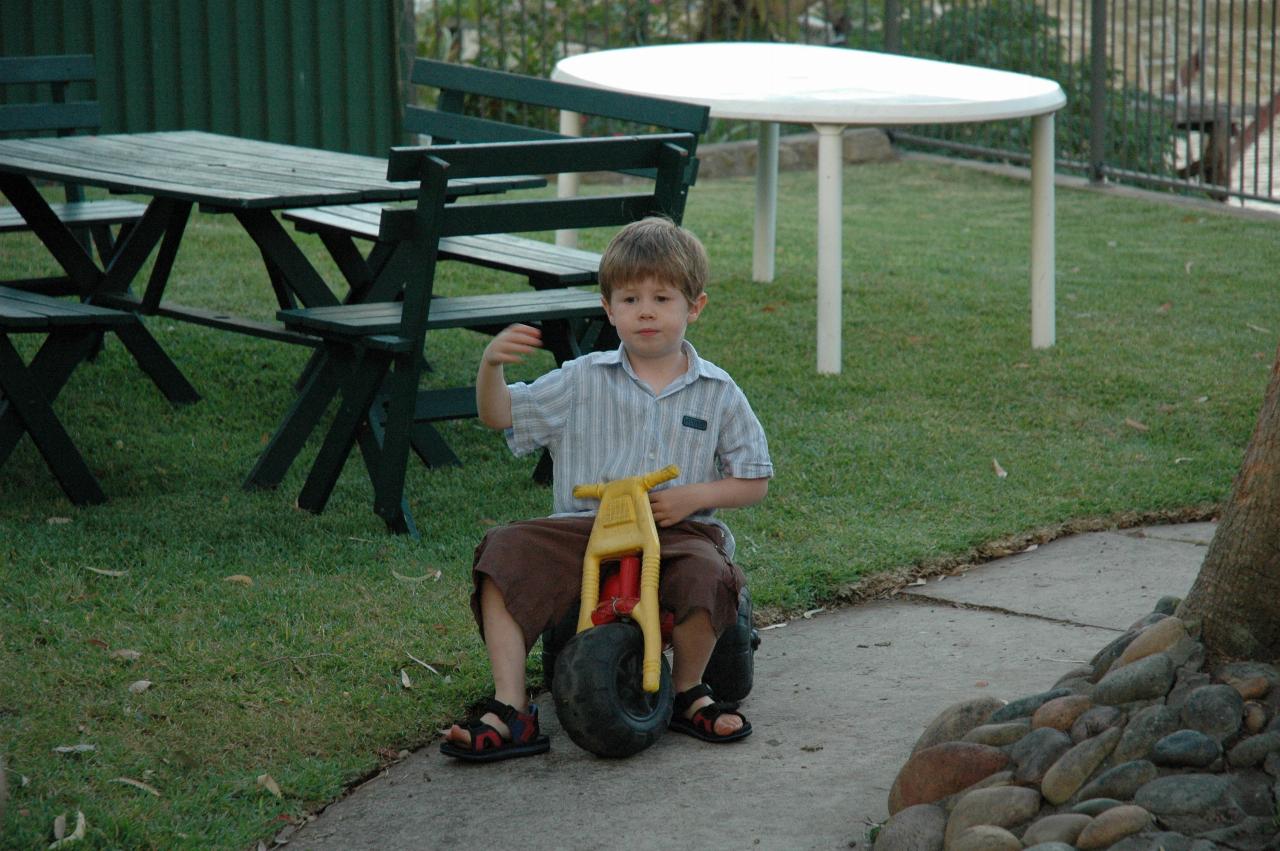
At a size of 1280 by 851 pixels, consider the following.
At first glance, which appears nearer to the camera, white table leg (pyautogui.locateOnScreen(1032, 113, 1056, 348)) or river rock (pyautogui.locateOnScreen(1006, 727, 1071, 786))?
river rock (pyautogui.locateOnScreen(1006, 727, 1071, 786))

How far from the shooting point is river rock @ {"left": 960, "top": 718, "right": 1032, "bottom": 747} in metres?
2.90

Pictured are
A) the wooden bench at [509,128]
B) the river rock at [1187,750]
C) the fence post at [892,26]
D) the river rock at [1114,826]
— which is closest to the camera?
the river rock at [1114,826]

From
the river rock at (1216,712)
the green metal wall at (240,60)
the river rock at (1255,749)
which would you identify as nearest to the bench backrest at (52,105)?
the green metal wall at (240,60)

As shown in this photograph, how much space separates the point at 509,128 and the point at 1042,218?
2.37 meters

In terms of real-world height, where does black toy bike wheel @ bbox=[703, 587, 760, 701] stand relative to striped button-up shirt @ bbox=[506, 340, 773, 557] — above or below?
below

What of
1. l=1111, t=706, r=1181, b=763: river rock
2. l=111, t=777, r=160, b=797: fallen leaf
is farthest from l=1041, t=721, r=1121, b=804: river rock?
l=111, t=777, r=160, b=797: fallen leaf

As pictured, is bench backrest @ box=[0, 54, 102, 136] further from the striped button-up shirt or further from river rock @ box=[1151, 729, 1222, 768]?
river rock @ box=[1151, 729, 1222, 768]

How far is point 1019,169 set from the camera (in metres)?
12.4

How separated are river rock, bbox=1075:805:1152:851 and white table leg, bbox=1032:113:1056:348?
451cm

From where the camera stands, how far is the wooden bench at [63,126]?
6277 mm

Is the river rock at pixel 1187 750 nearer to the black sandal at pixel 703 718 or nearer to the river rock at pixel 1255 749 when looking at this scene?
the river rock at pixel 1255 749

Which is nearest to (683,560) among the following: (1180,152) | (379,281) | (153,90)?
(379,281)

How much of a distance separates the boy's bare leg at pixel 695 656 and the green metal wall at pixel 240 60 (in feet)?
26.9

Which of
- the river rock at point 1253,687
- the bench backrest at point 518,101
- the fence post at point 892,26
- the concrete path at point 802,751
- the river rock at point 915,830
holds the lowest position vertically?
the concrete path at point 802,751
